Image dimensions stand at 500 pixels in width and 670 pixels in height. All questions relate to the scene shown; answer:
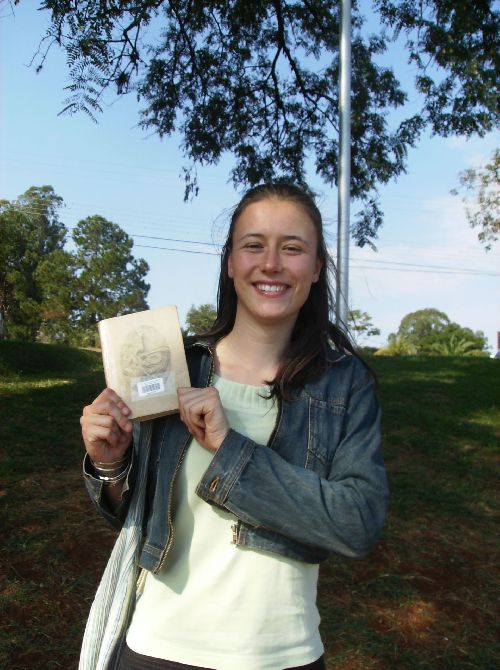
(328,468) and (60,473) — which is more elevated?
(328,468)

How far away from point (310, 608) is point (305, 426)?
392mm

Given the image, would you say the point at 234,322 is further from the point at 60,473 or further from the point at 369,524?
the point at 60,473

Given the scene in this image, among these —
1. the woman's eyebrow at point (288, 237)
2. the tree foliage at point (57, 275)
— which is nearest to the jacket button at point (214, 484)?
the woman's eyebrow at point (288, 237)

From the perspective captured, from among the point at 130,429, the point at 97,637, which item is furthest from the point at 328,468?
the point at 97,637

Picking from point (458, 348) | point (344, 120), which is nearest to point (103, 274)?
point (458, 348)

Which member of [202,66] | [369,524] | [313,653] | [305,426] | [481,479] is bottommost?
[481,479]

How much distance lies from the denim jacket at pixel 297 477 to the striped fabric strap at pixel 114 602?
0.10 feet

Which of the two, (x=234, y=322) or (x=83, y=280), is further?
(x=83, y=280)

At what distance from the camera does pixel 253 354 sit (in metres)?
1.56

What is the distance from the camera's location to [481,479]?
18.6 ft

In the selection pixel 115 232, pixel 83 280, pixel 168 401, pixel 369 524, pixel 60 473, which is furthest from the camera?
pixel 115 232

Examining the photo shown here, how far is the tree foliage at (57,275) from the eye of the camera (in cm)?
3938

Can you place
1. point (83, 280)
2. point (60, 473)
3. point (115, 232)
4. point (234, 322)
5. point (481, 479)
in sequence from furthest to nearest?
point (115, 232) < point (83, 280) < point (481, 479) < point (60, 473) < point (234, 322)

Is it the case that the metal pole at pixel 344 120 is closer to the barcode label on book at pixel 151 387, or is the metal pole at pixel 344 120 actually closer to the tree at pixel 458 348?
the barcode label on book at pixel 151 387
